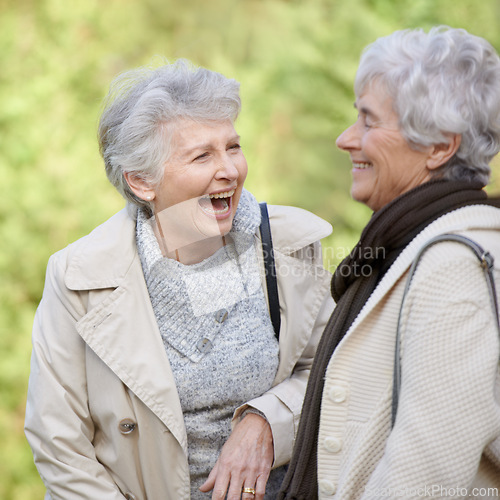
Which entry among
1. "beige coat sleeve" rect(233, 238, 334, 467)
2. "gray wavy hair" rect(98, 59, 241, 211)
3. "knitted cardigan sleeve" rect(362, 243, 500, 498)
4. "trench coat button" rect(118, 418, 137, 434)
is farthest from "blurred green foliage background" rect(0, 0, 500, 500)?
"knitted cardigan sleeve" rect(362, 243, 500, 498)

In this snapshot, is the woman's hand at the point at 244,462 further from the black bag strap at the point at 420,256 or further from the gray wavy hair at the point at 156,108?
the gray wavy hair at the point at 156,108

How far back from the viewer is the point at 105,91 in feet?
14.0

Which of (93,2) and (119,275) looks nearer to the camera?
(119,275)

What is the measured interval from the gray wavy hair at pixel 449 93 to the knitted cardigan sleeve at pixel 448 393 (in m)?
0.32

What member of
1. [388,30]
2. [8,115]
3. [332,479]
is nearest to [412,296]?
[332,479]

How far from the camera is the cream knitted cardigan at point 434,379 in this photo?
1.27 metres

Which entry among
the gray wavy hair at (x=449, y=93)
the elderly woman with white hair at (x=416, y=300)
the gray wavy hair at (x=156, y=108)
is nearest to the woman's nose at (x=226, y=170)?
the gray wavy hair at (x=156, y=108)

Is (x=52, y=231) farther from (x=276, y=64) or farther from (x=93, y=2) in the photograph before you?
(x=276, y=64)

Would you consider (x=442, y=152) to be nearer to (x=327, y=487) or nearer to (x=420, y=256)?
(x=420, y=256)

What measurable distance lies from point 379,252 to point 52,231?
3.03 meters

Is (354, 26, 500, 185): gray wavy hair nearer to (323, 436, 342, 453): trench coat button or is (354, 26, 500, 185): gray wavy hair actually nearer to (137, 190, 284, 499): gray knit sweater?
(323, 436, 342, 453): trench coat button

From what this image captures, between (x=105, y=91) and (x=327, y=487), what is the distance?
11.2 feet

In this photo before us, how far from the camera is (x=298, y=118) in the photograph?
14.4 ft

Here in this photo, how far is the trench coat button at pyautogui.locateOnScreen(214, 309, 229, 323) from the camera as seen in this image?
2.06 m
